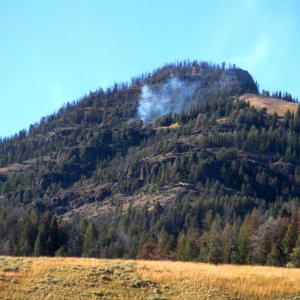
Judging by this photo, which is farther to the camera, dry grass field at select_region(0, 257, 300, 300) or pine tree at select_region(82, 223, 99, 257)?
pine tree at select_region(82, 223, 99, 257)

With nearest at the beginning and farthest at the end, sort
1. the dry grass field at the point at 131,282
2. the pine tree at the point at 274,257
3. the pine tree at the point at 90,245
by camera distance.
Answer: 1. the dry grass field at the point at 131,282
2. the pine tree at the point at 274,257
3. the pine tree at the point at 90,245

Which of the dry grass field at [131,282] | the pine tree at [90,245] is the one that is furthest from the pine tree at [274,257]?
the pine tree at [90,245]

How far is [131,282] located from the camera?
36.2 metres

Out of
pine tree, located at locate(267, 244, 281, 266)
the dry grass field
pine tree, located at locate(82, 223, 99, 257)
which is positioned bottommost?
the dry grass field

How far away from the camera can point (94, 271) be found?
37812 millimetres

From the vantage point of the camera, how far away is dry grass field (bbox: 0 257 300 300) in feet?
111

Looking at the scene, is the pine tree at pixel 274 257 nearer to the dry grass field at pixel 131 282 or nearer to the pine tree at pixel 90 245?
the dry grass field at pixel 131 282

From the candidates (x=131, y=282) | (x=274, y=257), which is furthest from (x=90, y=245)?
(x=131, y=282)

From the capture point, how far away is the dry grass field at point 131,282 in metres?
33.9

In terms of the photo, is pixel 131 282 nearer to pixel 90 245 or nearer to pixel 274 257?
pixel 274 257

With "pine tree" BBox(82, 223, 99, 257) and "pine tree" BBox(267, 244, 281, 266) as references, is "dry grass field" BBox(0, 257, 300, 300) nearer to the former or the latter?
"pine tree" BBox(267, 244, 281, 266)

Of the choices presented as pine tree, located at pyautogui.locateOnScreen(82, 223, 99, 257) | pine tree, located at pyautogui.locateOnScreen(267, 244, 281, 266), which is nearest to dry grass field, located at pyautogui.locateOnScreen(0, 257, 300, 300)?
pine tree, located at pyautogui.locateOnScreen(267, 244, 281, 266)

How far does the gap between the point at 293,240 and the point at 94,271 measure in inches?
2073

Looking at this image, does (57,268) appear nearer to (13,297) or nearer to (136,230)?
(13,297)
